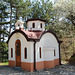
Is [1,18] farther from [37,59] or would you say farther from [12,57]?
[37,59]

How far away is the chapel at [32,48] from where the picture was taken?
10195 mm

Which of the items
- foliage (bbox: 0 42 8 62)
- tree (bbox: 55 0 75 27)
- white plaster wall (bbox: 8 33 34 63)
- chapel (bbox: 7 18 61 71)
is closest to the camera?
white plaster wall (bbox: 8 33 34 63)

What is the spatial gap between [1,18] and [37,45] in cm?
1395

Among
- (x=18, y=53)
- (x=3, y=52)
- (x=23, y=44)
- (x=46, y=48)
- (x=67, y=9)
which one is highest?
(x=67, y=9)

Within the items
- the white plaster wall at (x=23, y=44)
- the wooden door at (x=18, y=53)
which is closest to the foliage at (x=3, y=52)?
the white plaster wall at (x=23, y=44)

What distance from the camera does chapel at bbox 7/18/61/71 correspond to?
1020 cm

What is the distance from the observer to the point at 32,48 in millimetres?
10195

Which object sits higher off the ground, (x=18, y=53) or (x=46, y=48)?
(x=46, y=48)

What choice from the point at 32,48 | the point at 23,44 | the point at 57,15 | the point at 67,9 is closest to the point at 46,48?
the point at 32,48

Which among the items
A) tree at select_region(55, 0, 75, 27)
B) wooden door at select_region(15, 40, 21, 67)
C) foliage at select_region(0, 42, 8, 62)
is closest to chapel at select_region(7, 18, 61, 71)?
wooden door at select_region(15, 40, 21, 67)

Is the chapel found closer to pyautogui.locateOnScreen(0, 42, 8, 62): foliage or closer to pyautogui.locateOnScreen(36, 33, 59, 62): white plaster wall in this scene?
pyautogui.locateOnScreen(36, 33, 59, 62): white plaster wall

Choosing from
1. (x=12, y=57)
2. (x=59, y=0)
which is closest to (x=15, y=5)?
(x=59, y=0)

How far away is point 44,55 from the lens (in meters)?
11.3

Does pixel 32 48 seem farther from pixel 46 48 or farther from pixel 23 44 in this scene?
pixel 46 48
